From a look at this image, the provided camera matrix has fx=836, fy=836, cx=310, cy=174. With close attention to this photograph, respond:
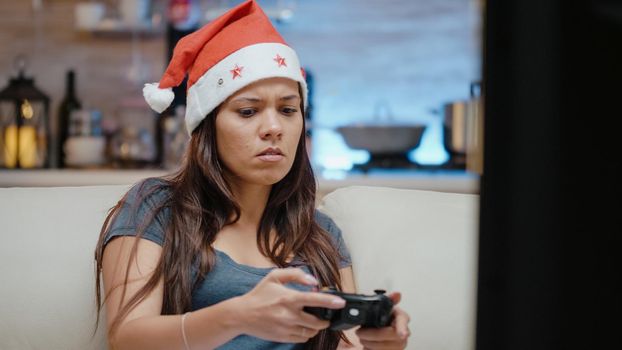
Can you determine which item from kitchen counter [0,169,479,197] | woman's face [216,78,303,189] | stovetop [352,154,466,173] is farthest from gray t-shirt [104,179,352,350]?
stovetop [352,154,466,173]

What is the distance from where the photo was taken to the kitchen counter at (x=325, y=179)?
2.37 metres

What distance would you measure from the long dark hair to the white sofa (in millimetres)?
100

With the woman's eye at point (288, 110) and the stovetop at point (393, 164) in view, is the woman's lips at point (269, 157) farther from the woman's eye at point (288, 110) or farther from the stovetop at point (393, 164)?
the stovetop at point (393, 164)

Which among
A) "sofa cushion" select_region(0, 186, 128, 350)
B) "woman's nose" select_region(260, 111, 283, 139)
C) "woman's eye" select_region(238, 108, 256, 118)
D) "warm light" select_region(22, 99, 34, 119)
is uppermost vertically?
"warm light" select_region(22, 99, 34, 119)

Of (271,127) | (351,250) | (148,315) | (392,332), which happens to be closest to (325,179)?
(351,250)

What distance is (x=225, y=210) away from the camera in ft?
5.25

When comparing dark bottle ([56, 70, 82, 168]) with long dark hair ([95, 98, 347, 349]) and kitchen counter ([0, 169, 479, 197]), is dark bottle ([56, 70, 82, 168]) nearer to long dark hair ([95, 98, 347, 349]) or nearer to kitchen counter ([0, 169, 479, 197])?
kitchen counter ([0, 169, 479, 197])

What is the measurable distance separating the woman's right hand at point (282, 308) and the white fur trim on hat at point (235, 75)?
22.1 inches

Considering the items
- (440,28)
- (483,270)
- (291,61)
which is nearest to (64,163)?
(440,28)

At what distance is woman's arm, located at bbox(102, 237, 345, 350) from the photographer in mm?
1026

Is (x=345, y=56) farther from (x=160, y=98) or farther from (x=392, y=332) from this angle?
(x=392, y=332)

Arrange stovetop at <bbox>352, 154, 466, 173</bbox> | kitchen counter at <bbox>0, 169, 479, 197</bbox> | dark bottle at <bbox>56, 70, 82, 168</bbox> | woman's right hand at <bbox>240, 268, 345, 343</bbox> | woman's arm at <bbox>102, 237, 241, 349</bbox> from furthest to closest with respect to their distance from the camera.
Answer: dark bottle at <bbox>56, 70, 82, 168</bbox>, stovetop at <bbox>352, 154, 466, 173</bbox>, kitchen counter at <bbox>0, 169, 479, 197</bbox>, woman's arm at <bbox>102, 237, 241, 349</bbox>, woman's right hand at <bbox>240, 268, 345, 343</bbox>

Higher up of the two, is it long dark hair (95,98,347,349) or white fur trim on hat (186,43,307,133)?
white fur trim on hat (186,43,307,133)

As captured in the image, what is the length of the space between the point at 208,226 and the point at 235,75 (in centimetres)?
28
